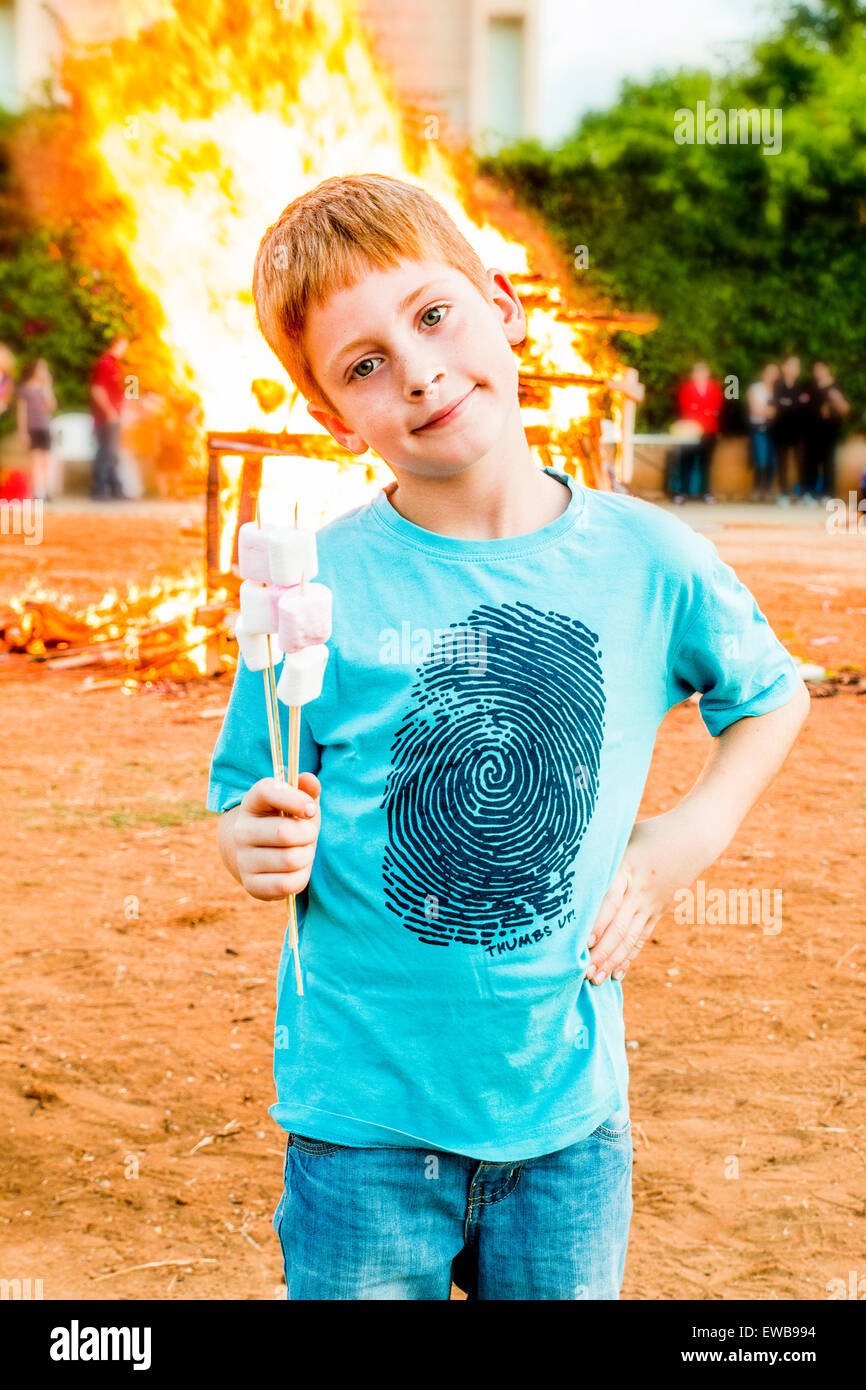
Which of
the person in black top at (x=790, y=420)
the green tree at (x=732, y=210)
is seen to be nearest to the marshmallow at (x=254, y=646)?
the person in black top at (x=790, y=420)

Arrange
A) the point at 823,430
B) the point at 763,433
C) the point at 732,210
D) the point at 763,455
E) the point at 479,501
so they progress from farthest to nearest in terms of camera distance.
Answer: the point at 732,210
the point at 763,455
the point at 763,433
the point at 823,430
the point at 479,501

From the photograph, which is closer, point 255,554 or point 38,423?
point 255,554

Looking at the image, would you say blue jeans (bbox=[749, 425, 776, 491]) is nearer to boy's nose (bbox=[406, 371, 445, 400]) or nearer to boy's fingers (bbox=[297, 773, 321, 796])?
boy's nose (bbox=[406, 371, 445, 400])

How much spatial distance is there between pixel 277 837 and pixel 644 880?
48 centimetres

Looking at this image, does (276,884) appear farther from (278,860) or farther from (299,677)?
(299,677)

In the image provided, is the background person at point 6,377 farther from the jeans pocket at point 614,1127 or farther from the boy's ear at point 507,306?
the jeans pocket at point 614,1127

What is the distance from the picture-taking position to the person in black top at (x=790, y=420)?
19.9 meters

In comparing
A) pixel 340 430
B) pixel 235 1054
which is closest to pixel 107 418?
pixel 235 1054

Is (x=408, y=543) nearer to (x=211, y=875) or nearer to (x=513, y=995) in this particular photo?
(x=513, y=995)

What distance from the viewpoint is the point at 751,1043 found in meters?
3.83

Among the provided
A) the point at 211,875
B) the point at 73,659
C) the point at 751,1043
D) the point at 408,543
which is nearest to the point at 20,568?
the point at 73,659

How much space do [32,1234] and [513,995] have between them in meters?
1.83

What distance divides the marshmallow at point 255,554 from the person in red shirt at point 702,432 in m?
18.7

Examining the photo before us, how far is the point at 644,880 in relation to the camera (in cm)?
173
